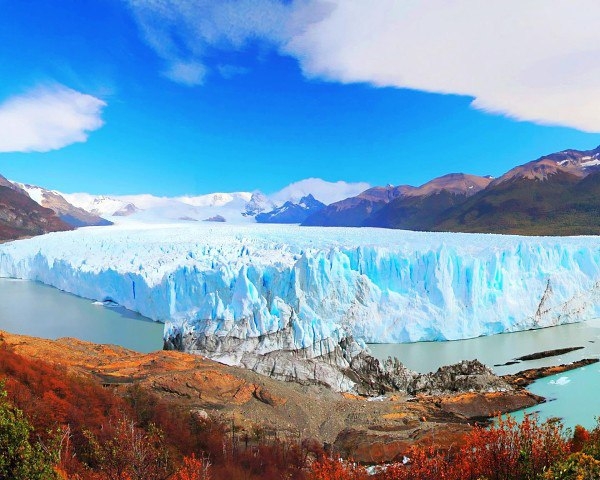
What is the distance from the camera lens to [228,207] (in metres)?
107

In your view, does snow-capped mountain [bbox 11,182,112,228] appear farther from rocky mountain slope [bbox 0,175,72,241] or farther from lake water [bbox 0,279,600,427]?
lake water [bbox 0,279,600,427]

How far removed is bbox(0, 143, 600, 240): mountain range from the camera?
4753 centimetres

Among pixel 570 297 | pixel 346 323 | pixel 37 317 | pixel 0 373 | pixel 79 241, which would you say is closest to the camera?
pixel 0 373

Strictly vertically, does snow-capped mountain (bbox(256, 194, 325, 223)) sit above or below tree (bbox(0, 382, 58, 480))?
above

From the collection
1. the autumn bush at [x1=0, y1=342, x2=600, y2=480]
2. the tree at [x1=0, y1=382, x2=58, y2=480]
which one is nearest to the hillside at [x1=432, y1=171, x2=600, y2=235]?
the autumn bush at [x1=0, y1=342, x2=600, y2=480]

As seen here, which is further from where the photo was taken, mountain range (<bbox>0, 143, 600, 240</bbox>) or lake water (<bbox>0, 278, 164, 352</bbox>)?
mountain range (<bbox>0, 143, 600, 240</bbox>)

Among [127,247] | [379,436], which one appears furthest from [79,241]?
[379,436]

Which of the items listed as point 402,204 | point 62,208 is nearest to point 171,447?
point 402,204

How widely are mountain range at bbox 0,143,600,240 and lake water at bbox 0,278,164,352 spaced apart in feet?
76.6

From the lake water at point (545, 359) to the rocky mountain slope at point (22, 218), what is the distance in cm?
4123

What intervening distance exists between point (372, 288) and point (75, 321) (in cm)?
1144

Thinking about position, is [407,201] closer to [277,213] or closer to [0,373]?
[277,213]

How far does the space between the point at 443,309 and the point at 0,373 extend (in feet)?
42.3

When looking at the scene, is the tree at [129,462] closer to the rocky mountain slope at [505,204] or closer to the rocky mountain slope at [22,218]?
the rocky mountain slope at [505,204]
